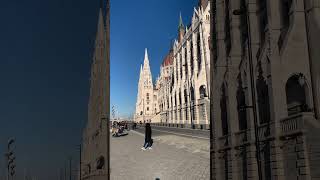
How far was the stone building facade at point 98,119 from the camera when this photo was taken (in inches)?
259

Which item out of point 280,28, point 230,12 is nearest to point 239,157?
point 280,28

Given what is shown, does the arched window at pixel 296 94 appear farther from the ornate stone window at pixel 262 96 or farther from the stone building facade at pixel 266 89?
the ornate stone window at pixel 262 96

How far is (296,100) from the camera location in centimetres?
1412

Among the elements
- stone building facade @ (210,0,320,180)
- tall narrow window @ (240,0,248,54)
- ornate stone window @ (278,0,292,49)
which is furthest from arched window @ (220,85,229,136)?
ornate stone window @ (278,0,292,49)

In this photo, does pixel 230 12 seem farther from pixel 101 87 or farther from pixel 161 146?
pixel 101 87

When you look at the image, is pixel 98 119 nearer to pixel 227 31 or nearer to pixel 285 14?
pixel 285 14

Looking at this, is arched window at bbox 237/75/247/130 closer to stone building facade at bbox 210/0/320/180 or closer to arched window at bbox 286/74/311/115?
stone building facade at bbox 210/0/320/180

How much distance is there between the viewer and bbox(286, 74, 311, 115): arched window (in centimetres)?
1346

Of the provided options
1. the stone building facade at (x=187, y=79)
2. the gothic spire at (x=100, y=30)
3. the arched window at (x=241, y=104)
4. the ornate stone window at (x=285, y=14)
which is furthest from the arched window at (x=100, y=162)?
the stone building facade at (x=187, y=79)

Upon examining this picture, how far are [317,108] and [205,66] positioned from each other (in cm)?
909

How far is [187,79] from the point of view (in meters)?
20.6

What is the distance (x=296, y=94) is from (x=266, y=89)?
4.93ft

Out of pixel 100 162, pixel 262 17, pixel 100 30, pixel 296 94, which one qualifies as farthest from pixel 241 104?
pixel 100 162

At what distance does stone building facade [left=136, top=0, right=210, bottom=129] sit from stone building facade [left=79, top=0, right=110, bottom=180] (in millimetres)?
11314
